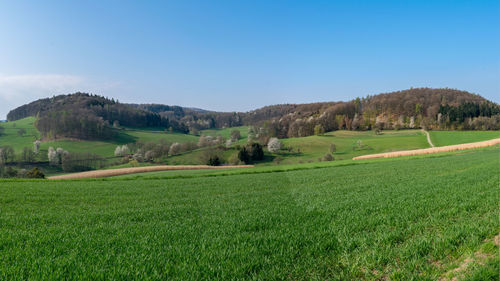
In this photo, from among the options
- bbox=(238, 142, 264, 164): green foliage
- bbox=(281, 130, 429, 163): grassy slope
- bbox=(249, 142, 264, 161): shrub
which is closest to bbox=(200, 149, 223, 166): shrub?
bbox=(238, 142, 264, 164): green foliage

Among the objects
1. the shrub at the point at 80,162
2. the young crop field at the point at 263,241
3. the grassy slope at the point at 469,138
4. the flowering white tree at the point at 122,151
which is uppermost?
the young crop field at the point at 263,241

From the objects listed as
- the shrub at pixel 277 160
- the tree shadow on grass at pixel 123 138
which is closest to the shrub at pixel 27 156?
the tree shadow on grass at pixel 123 138

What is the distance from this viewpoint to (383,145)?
82.0 metres

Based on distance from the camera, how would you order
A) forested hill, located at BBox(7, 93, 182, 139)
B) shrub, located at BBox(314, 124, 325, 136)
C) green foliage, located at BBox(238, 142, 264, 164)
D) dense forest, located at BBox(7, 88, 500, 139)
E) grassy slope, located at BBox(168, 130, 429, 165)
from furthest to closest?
forested hill, located at BBox(7, 93, 182, 139) → shrub, located at BBox(314, 124, 325, 136) → dense forest, located at BBox(7, 88, 500, 139) → green foliage, located at BBox(238, 142, 264, 164) → grassy slope, located at BBox(168, 130, 429, 165)

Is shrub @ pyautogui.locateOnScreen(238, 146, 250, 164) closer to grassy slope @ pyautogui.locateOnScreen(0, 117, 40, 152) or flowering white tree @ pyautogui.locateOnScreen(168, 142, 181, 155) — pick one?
flowering white tree @ pyautogui.locateOnScreen(168, 142, 181, 155)

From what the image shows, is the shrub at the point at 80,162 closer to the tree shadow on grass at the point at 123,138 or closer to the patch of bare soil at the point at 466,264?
the tree shadow on grass at the point at 123,138

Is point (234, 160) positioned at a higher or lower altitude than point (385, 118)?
lower

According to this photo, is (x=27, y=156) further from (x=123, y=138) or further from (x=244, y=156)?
(x=244, y=156)

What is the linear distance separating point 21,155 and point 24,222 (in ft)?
366

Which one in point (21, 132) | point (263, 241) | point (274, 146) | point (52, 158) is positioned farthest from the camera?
point (21, 132)

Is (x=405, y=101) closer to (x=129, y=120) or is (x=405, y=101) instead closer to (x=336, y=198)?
(x=336, y=198)

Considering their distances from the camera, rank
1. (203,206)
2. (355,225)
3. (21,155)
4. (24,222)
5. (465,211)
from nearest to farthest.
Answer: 1. (355,225)
2. (465,211)
3. (24,222)
4. (203,206)
5. (21,155)

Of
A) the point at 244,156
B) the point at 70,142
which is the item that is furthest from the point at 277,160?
the point at 70,142

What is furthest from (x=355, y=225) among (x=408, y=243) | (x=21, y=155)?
(x=21, y=155)
